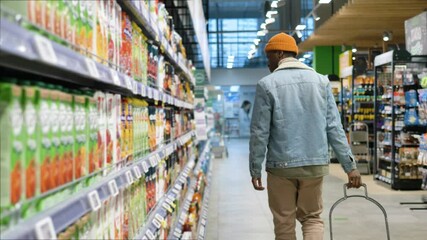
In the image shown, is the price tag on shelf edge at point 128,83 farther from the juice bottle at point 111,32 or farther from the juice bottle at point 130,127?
the juice bottle at point 130,127

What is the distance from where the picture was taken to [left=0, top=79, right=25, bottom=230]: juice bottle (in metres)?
1.17

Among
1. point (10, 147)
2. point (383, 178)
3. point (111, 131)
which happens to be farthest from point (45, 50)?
point (383, 178)

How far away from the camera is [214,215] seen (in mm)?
7113

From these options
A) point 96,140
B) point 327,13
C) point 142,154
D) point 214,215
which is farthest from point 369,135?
point 96,140

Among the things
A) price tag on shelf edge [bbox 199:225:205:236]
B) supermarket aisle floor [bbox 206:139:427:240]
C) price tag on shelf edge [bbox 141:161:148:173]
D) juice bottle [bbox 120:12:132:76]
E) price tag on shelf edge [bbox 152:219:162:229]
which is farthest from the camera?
supermarket aisle floor [bbox 206:139:427:240]

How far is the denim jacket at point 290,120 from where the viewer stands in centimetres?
360

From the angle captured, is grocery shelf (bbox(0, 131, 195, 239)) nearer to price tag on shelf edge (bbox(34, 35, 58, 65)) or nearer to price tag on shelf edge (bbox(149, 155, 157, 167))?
price tag on shelf edge (bbox(34, 35, 58, 65))

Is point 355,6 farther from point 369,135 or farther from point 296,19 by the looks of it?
point 296,19

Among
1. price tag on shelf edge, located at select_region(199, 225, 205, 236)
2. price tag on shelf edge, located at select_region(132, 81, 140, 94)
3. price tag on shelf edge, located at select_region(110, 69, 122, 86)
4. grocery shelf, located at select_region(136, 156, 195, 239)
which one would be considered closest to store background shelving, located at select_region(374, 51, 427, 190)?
price tag on shelf edge, located at select_region(199, 225, 205, 236)

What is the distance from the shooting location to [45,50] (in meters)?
1.18

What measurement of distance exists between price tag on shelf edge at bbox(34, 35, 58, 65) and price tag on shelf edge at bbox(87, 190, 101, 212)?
1.61 ft

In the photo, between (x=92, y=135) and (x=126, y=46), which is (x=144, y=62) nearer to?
(x=126, y=46)

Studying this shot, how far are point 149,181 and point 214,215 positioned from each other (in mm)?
4004

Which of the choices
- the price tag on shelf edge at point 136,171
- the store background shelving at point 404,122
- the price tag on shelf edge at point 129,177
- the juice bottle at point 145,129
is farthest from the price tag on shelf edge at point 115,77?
the store background shelving at point 404,122
